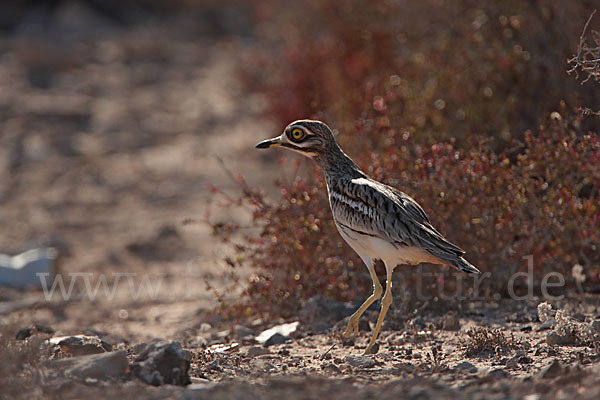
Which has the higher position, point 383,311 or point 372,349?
point 383,311

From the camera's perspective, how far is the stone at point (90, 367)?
4230mm

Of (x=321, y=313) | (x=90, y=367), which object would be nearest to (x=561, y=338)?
(x=321, y=313)

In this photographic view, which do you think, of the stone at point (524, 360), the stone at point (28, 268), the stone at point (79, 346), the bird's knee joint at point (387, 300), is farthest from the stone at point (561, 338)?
the stone at point (28, 268)

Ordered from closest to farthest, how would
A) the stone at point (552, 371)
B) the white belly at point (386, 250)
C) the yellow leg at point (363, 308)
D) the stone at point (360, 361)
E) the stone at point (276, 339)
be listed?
the stone at point (552, 371)
the stone at point (360, 361)
the white belly at point (386, 250)
the yellow leg at point (363, 308)
the stone at point (276, 339)

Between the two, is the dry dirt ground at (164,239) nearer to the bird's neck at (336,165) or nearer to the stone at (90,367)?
the stone at (90,367)

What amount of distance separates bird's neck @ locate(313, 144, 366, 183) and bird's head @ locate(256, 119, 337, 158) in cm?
3

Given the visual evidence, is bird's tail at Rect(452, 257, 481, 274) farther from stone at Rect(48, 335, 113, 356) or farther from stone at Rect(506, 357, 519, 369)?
stone at Rect(48, 335, 113, 356)

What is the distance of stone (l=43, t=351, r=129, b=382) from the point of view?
4.23m

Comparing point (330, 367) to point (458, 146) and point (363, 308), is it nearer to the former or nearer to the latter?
point (363, 308)

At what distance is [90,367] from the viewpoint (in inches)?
168

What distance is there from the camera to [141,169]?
11.2m

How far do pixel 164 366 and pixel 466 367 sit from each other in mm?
1561

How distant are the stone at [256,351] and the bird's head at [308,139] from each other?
49.1 inches

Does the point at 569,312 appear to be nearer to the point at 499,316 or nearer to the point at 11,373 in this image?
the point at 499,316
